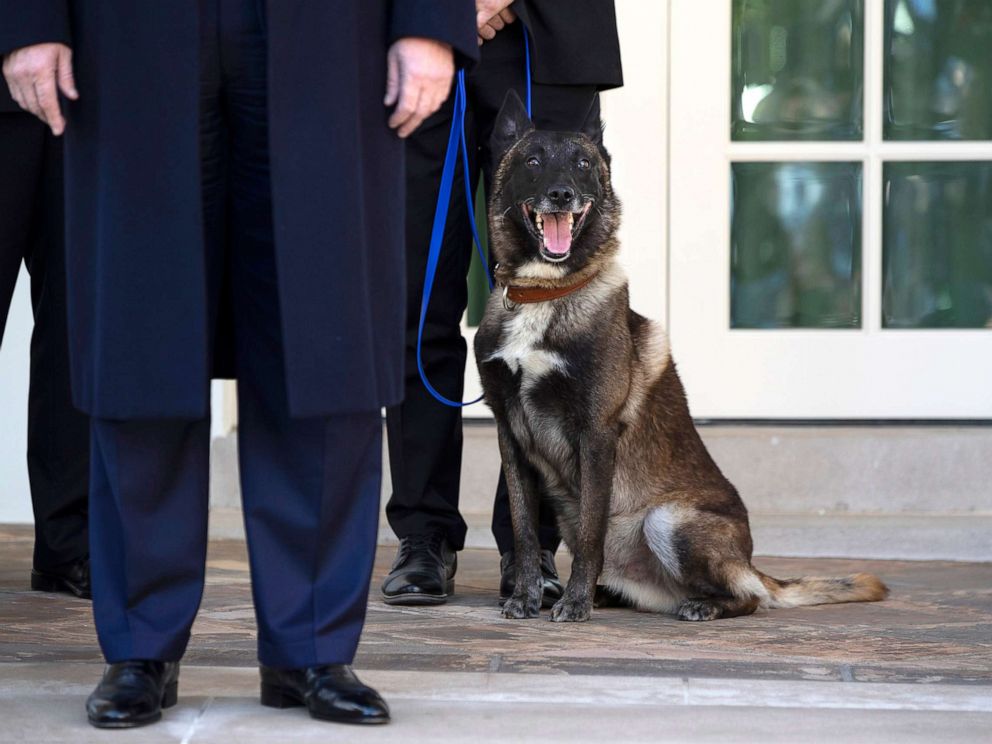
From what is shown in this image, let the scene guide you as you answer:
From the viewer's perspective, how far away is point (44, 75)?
2.04m

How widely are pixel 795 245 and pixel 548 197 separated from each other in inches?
53.8

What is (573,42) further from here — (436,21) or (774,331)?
(774,331)

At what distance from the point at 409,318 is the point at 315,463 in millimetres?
1190

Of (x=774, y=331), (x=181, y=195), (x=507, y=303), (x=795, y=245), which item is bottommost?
(x=774, y=331)

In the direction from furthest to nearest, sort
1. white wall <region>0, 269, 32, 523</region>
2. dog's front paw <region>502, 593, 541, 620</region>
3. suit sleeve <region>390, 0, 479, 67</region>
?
1. white wall <region>0, 269, 32, 523</region>
2. dog's front paw <region>502, 593, 541, 620</region>
3. suit sleeve <region>390, 0, 479, 67</region>

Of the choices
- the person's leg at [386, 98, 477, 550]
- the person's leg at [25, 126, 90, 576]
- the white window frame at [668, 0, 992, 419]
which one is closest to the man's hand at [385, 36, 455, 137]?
the person's leg at [386, 98, 477, 550]

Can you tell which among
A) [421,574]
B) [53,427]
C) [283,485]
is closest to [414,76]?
[283,485]

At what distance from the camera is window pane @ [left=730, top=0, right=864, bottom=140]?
13.7 feet

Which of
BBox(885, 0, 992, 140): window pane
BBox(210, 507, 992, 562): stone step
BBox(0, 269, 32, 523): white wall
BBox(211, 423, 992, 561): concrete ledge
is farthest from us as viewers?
BBox(0, 269, 32, 523): white wall

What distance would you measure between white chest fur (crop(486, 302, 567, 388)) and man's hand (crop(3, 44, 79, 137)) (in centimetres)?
123

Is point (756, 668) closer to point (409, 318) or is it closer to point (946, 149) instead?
point (409, 318)

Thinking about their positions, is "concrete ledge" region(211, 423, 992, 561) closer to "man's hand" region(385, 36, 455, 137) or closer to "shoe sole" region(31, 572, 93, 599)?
"shoe sole" region(31, 572, 93, 599)

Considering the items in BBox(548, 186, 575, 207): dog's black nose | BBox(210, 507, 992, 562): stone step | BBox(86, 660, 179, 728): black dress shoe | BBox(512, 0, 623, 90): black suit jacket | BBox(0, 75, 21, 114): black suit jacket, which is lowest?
BBox(210, 507, 992, 562): stone step

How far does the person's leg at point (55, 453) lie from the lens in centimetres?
325
